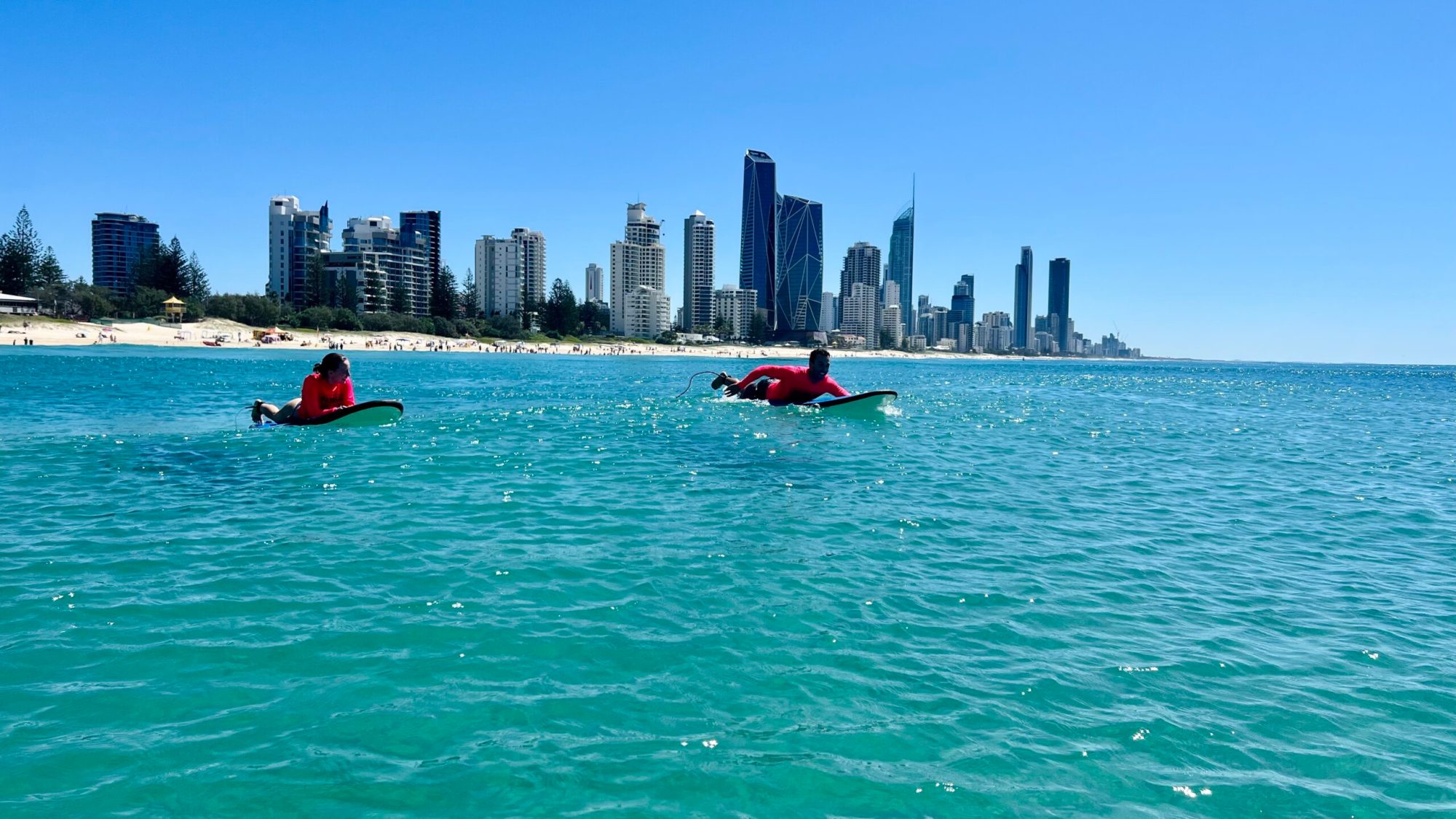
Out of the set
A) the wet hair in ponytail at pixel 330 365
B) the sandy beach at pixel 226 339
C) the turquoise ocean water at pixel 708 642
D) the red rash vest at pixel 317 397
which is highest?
A: the sandy beach at pixel 226 339

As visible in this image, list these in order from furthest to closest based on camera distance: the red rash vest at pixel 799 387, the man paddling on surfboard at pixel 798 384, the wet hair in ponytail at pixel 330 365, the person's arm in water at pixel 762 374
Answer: the person's arm in water at pixel 762 374, the red rash vest at pixel 799 387, the man paddling on surfboard at pixel 798 384, the wet hair in ponytail at pixel 330 365

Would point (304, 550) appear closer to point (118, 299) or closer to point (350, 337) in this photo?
point (350, 337)

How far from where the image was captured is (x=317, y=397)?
76.4 ft

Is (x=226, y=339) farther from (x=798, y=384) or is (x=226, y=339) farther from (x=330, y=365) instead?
(x=798, y=384)

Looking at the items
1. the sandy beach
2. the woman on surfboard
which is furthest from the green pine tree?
the woman on surfboard

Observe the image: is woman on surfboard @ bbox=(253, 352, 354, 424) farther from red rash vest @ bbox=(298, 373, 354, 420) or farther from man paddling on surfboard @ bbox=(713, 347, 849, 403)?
man paddling on surfboard @ bbox=(713, 347, 849, 403)

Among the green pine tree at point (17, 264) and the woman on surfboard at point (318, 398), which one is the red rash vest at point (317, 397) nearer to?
the woman on surfboard at point (318, 398)

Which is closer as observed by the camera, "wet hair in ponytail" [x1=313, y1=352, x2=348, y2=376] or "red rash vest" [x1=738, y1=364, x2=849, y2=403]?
"wet hair in ponytail" [x1=313, y1=352, x2=348, y2=376]

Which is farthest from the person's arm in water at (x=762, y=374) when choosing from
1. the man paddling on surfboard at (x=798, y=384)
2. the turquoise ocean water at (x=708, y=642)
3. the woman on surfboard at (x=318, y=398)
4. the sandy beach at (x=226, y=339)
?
the sandy beach at (x=226, y=339)

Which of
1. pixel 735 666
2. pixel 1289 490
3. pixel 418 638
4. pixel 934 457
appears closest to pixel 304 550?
pixel 418 638

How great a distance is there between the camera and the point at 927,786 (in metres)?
4.86

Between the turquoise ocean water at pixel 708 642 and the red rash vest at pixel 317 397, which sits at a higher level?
the red rash vest at pixel 317 397

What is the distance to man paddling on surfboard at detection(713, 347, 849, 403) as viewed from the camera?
103 ft

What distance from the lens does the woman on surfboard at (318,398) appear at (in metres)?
23.2
